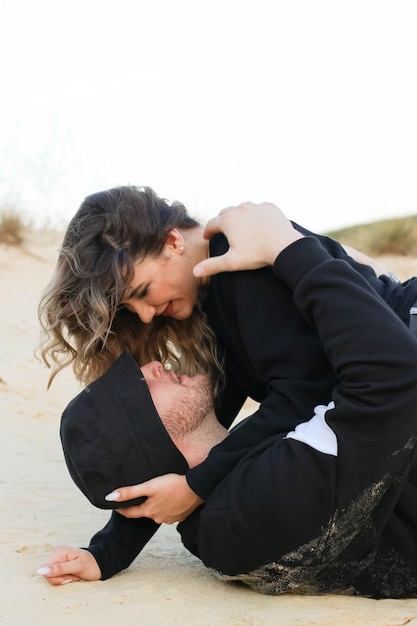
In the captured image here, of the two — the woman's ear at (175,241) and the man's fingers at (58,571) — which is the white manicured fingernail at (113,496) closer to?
the man's fingers at (58,571)

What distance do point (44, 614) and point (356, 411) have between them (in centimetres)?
108

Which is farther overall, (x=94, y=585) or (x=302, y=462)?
(x=94, y=585)

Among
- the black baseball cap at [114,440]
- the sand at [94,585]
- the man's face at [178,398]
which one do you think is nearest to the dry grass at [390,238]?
the sand at [94,585]

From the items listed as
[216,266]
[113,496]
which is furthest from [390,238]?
[113,496]

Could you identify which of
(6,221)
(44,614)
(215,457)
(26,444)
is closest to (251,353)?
(215,457)

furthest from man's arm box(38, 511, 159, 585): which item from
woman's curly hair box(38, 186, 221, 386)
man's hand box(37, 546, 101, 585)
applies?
woman's curly hair box(38, 186, 221, 386)

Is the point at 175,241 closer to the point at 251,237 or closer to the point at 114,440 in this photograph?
the point at 251,237

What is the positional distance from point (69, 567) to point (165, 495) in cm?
41

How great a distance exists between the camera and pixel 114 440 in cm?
276

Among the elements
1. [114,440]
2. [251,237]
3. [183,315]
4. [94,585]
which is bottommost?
[94,585]

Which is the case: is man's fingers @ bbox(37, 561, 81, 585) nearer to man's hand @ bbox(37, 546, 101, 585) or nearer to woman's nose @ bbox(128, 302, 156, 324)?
man's hand @ bbox(37, 546, 101, 585)

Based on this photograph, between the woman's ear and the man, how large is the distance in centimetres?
39

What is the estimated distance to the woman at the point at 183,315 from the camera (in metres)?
2.77

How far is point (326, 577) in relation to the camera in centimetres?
272
